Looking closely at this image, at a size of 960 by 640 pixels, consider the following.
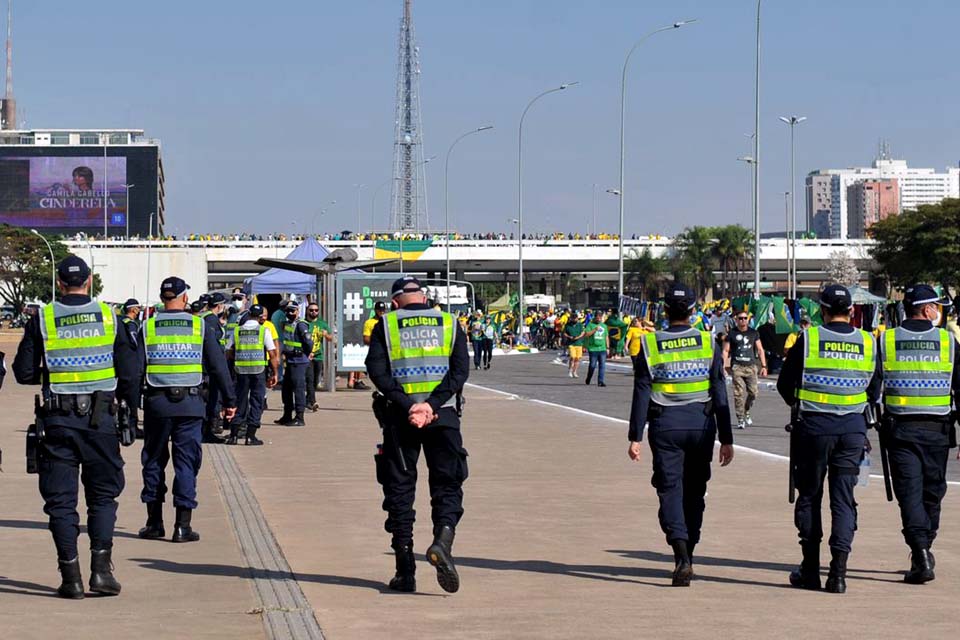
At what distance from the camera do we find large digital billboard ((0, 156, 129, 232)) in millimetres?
194750

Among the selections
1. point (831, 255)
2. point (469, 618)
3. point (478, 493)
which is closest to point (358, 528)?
point (478, 493)

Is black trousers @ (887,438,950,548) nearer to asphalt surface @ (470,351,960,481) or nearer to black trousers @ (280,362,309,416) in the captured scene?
asphalt surface @ (470,351,960,481)

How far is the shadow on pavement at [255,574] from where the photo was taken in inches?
350

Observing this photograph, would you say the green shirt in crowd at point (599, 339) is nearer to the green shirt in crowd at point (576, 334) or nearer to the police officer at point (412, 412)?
the green shirt in crowd at point (576, 334)

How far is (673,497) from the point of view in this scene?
9.02 meters

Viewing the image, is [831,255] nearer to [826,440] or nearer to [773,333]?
[773,333]

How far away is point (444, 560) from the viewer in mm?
8328

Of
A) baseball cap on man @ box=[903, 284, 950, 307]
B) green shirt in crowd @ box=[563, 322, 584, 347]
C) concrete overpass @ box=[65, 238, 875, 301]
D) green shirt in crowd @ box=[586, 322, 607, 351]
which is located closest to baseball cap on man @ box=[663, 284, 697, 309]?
baseball cap on man @ box=[903, 284, 950, 307]

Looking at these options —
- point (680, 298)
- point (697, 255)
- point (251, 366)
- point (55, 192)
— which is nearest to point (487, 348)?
point (251, 366)

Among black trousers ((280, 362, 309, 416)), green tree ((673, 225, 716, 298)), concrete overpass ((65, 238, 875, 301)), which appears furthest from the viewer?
green tree ((673, 225, 716, 298))

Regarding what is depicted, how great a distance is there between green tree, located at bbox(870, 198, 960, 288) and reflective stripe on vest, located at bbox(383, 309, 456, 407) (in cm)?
9079

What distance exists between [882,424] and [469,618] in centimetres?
273

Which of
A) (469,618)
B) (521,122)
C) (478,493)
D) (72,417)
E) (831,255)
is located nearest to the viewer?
A: (469,618)

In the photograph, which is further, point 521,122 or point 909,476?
point 521,122
